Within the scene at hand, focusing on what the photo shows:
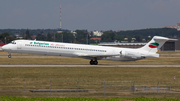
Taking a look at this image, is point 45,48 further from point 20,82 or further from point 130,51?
point 20,82

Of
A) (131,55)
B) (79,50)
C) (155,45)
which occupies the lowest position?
(131,55)

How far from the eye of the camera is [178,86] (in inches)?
1072

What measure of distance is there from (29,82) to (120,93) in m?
10.4

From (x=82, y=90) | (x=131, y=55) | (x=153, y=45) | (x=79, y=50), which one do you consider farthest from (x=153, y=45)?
(x=82, y=90)

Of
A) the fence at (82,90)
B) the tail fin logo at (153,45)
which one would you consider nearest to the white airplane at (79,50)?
the tail fin logo at (153,45)

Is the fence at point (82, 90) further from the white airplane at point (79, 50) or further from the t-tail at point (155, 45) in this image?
the t-tail at point (155, 45)

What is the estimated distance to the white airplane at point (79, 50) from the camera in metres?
46.2

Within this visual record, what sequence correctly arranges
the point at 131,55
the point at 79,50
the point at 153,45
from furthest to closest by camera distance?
1. the point at 153,45
2. the point at 131,55
3. the point at 79,50

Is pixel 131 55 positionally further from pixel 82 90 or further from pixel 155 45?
pixel 82 90

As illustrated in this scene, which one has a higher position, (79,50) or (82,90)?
(79,50)

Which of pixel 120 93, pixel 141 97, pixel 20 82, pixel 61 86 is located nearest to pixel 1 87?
pixel 20 82

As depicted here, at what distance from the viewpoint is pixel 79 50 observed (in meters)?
47.0

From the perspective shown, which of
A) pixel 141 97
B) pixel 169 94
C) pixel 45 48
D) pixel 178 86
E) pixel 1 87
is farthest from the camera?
pixel 45 48

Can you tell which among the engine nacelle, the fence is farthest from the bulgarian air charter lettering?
the fence
